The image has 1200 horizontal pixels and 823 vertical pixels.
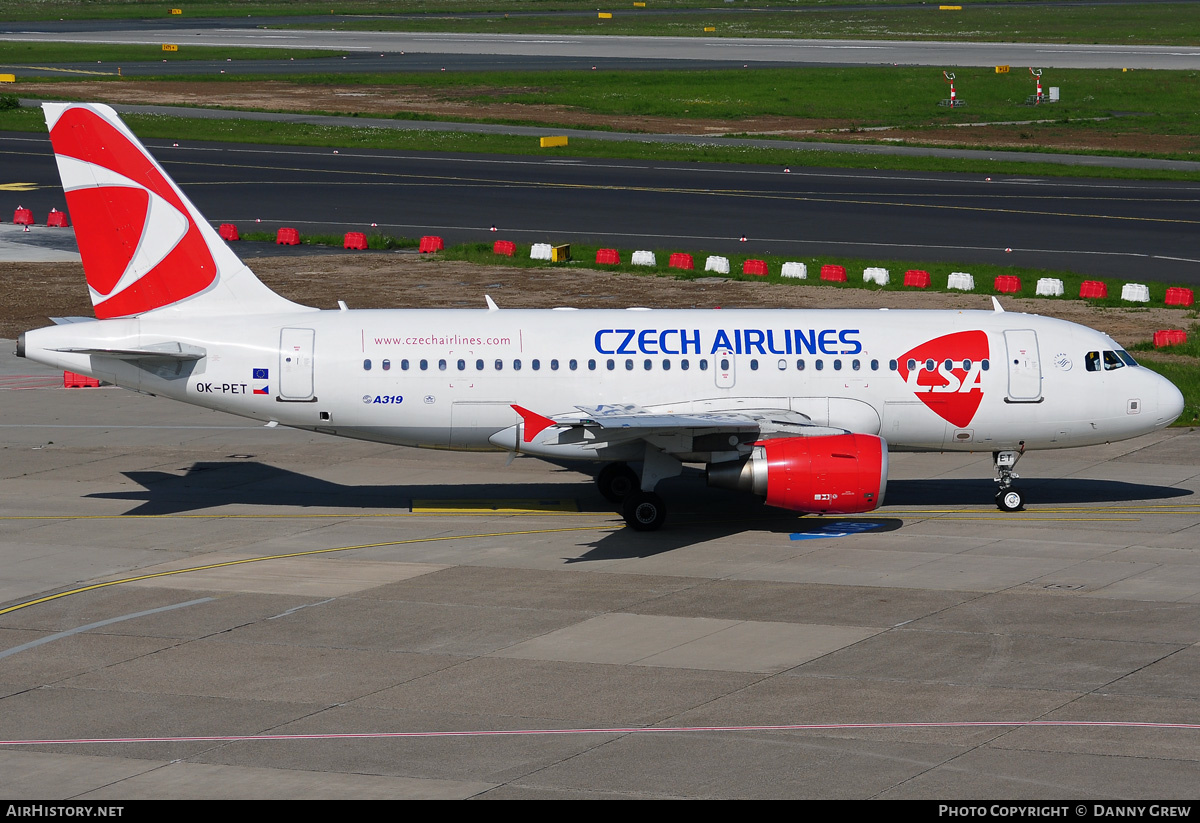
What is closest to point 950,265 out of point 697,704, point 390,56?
point 697,704

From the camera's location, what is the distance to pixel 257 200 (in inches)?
3383

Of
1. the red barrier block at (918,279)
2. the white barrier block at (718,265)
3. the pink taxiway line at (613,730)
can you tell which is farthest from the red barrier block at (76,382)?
the red barrier block at (918,279)

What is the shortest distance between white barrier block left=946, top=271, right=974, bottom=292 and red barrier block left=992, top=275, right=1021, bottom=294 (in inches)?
44.2

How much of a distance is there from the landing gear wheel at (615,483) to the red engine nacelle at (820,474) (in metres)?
5.42

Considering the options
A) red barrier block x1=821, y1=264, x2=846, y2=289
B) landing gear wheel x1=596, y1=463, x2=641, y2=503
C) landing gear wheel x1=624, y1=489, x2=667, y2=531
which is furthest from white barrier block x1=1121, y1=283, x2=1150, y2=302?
landing gear wheel x1=624, y1=489, x2=667, y2=531

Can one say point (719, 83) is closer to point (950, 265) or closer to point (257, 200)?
point (257, 200)

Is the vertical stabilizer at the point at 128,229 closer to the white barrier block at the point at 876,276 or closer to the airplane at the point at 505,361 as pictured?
the airplane at the point at 505,361

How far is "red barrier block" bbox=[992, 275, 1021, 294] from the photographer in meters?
62.0

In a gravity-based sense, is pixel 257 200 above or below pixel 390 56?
below

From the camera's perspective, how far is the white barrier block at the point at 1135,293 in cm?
5997

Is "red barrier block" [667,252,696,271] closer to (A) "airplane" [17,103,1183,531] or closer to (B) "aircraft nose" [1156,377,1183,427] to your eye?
(A) "airplane" [17,103,1183,531]

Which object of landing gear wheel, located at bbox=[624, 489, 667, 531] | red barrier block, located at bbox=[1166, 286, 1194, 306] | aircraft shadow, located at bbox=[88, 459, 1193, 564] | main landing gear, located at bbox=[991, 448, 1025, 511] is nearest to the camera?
landing gear wheel, located at bbox=[624, 489, 667, 531]
